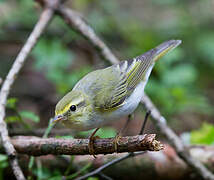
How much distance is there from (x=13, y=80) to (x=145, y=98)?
1.88m

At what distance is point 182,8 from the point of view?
30.7ft

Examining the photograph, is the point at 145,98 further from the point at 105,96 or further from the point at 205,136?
the point at 105,96

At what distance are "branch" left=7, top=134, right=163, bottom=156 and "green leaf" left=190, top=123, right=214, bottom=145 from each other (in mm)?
2249

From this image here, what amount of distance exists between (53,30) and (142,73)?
14.8 ft

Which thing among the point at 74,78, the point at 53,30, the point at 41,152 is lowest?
the point at 41,152

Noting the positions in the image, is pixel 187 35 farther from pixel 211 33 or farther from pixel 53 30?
pixel 53 30

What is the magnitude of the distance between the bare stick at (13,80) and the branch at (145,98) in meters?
0.36

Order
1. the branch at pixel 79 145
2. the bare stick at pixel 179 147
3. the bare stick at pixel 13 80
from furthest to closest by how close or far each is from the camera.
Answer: the bare stick at pixel 179 147, the bare stick at pixel 13 80, the branch at pixel 79 145

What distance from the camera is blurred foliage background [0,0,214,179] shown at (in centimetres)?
608

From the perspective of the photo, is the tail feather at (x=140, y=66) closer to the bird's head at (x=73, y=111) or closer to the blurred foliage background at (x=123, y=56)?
the bird's head at (x=73, y=111)

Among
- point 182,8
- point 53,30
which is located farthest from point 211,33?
point 53,30

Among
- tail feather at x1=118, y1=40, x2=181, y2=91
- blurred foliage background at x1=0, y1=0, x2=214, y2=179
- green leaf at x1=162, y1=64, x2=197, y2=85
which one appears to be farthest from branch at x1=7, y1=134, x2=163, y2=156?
green leaf at x1=162, y1=64, x2=197, y2=85

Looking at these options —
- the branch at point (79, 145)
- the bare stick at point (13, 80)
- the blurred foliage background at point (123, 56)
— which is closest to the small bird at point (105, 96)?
the branch at point (79, 145)

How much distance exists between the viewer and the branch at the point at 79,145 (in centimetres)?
253
